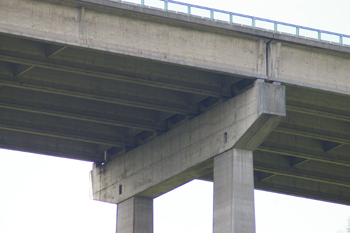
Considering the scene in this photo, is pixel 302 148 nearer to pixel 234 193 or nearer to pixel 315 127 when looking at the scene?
pixel 315 127

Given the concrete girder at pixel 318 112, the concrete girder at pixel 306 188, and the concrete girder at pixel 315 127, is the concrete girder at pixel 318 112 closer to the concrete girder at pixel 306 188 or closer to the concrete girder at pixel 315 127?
the concrete girder at pixel 315 127

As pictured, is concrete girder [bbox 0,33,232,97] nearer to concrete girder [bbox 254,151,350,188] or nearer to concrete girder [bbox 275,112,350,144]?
concrete girder [bbox 275,112,350,144]

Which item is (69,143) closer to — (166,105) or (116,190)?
(116,190)

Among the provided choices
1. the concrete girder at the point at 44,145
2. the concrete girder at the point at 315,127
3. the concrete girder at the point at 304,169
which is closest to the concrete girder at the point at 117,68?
the concrete girder at the point at 315,127

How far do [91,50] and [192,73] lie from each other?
698cm

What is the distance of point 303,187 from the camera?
2489 inches

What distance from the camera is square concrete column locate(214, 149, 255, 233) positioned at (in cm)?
4575

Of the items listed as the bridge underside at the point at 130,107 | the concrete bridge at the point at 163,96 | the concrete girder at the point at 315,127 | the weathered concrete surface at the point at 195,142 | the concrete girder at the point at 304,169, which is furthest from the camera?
the concrete girder at the point at 304,169

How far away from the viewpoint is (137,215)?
185ft

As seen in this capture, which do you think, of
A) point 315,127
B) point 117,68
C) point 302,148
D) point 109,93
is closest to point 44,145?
point 109,93

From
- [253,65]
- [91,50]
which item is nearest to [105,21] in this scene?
[91,50]

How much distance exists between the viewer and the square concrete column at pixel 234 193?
45.8 meters

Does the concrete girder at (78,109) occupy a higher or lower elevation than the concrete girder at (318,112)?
higher

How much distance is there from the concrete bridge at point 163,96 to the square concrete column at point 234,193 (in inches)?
2.4
